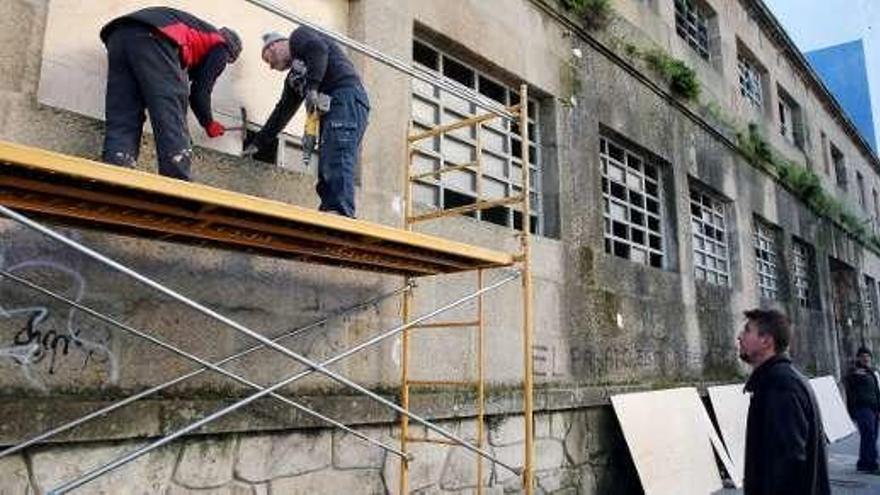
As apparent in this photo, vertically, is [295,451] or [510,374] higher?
[510,374]

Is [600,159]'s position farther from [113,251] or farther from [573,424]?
[113,251]

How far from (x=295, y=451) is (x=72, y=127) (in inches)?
84.6

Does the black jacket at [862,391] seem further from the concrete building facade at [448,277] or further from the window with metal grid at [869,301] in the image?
the window with metal grid at [869,301]

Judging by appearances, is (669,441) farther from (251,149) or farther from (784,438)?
(251,149)

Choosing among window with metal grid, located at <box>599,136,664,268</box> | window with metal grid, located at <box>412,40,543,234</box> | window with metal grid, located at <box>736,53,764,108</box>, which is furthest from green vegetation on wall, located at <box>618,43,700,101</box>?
window with metal grid, located at <box>736,53,764,108</box>

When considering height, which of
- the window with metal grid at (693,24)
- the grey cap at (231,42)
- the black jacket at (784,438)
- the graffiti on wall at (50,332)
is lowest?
the black jacket at (784,438)

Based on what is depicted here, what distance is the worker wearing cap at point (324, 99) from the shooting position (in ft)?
12.8

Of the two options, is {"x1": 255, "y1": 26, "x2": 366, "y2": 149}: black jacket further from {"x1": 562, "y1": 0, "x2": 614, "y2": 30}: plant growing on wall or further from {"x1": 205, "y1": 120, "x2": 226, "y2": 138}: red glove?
{"x1": 562, "y1": 0, "x2": 614, "y2": 30}: plant growing on wall

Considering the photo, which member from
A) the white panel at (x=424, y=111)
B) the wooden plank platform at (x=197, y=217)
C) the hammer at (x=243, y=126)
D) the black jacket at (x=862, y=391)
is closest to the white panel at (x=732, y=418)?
the black jacket at (x=862, y=391)

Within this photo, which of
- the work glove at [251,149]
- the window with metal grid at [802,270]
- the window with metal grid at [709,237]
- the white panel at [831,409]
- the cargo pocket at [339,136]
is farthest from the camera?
the window with metal grid at [802,270]

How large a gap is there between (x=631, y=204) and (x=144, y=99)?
19.6 ft

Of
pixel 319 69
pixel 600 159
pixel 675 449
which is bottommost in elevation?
pixel 675 449

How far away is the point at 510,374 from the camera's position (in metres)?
5.79

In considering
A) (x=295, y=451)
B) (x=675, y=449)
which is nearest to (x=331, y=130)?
(x=295, y=451)
